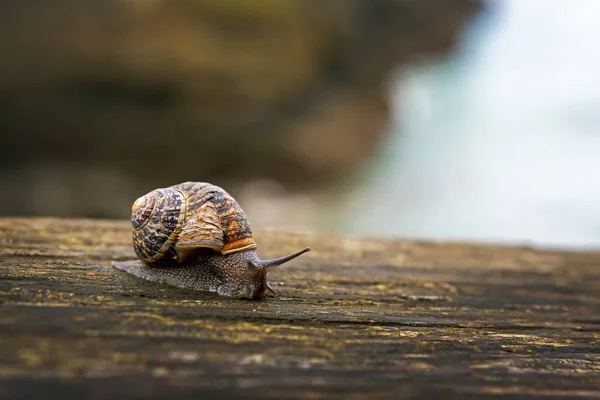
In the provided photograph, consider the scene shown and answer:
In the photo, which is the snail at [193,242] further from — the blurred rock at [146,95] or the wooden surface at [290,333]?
the blurred rock at [146,95]

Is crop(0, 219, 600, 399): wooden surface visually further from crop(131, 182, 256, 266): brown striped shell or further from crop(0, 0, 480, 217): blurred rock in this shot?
Answer: crop(0, 0, 480, 217): blurred rock

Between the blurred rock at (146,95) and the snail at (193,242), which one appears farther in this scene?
the blurred rock at (146,95)

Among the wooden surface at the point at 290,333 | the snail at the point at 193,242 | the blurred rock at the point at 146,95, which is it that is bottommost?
the wooden surface at the point at 290,333

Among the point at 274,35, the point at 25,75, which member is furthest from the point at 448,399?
the point at 274,35

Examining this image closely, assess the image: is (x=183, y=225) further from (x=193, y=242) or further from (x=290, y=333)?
(x=290, y=333)

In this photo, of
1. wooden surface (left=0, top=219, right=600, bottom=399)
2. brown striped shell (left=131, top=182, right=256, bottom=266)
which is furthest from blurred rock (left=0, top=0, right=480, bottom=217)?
brown striped shell (left=131, top=182, right=256, bottom=266)

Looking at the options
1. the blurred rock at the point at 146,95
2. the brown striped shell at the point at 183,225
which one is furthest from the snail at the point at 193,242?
the blurred rock at the point at 146,95
